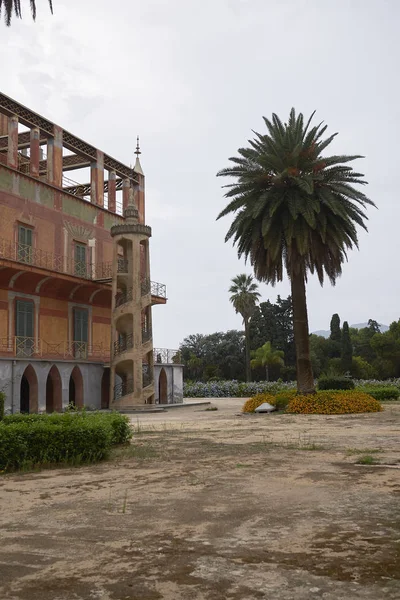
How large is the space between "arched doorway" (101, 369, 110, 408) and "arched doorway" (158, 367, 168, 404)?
5230mm

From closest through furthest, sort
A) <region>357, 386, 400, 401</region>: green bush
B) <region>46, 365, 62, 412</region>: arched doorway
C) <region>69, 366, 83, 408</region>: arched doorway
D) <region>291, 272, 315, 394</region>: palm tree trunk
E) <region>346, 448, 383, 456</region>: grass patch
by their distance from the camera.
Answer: <region>346, 448, 383, 456</region>: grass patch, <region>291, 272, 315, 394</region>: palm tree trunk, <region>46, 365, 62, 412</region>: arched doorway, <region>69, 366, 83, 408</region>: arched doorway, <region>357, 386, 400, 401</region>: green bush

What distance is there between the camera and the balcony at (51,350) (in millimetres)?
27750

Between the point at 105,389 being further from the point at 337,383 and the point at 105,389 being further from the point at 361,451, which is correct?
the point at 361,451

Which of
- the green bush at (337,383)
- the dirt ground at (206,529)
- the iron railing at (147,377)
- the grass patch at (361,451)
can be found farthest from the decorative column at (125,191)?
the grass patch at (361,451)

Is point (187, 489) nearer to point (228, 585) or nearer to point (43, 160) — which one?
point (228, 585)

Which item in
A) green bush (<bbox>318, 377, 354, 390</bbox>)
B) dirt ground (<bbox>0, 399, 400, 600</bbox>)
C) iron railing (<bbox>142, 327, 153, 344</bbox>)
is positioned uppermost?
iron railing (<bbox>142, 327, 153, 344</bbox>)

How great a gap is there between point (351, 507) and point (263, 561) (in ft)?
7.52

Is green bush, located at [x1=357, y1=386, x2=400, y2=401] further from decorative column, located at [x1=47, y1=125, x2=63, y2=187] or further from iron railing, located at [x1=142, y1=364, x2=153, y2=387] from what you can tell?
decorative column, located at [x1=47, y1=125, x2=63, y2=187]

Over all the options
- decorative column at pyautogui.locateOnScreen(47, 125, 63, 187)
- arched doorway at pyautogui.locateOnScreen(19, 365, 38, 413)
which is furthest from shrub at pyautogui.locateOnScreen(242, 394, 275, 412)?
decorative column at pyautogui.locateOnScreen(47, 125, 63, 187)

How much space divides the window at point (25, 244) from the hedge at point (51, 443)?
1874 cm

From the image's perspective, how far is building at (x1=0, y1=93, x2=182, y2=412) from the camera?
92.2ft

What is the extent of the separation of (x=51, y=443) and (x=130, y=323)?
22.1m

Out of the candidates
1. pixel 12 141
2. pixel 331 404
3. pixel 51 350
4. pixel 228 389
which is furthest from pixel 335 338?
pixel 12 141

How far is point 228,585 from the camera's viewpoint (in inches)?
176
